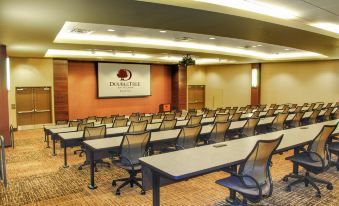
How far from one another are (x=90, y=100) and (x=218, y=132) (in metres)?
9.65

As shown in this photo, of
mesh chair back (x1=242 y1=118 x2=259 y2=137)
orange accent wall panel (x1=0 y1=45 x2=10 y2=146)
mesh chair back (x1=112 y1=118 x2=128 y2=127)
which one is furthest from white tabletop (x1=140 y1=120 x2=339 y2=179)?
orange accent wall panel (x1=0 y1=45 x2=10 y2=146)

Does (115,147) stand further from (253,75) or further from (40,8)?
(253,75)

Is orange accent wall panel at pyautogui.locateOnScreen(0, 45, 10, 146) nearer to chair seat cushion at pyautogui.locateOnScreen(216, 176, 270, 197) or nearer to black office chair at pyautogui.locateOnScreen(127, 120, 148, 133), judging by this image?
black office chair at pyautogui.locateOnScreen(127, 120, 148, 133)

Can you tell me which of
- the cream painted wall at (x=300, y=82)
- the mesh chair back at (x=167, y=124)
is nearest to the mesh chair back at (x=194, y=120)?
the mesh chair back at (x=167, y=124)

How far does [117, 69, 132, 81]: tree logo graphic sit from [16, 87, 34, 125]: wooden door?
4302mm

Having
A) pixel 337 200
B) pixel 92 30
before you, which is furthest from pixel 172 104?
pixel 337 200

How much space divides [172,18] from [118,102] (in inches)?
403

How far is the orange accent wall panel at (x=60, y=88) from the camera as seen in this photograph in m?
12.3

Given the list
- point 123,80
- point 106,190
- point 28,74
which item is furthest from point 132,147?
point 123,80

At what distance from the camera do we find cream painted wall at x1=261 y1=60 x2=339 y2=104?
44.0 feet

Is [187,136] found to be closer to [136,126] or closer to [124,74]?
[136,126]

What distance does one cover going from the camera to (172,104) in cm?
1684

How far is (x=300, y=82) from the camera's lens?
47.2 feet

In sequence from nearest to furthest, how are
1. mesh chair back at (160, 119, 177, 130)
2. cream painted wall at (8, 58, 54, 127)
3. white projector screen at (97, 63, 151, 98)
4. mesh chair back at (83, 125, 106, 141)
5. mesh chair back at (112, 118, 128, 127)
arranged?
mesh chair back at (83, 125, 106, 141) → mesh chair back at (160, 119, 177, 130) → mesh chair back at (112, 118, 128, 127) → cream painted wall at (8, 58, 54, 127) → white projector screen at (97, 63, 151, 98)
